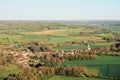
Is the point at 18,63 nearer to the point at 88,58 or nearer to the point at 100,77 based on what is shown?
the point at 88,58

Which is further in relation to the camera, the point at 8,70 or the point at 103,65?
the point at 8,70

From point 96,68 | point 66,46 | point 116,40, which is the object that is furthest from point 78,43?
point 96,68

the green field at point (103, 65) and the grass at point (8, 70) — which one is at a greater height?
the green field at point (103, 65)

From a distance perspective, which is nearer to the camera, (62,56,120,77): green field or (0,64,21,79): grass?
(62,56,120,77): green field

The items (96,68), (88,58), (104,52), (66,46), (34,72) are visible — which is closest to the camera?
(34,72)

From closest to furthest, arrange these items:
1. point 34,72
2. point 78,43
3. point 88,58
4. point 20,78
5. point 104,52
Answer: point 20,78, point 34,72, point 88,58, point 104,52, point 78,43

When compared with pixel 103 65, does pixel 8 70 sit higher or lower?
lower

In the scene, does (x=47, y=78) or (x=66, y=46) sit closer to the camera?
(x=47, y=78)

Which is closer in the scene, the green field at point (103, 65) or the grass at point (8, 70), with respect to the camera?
the green field at point (103, 65)
